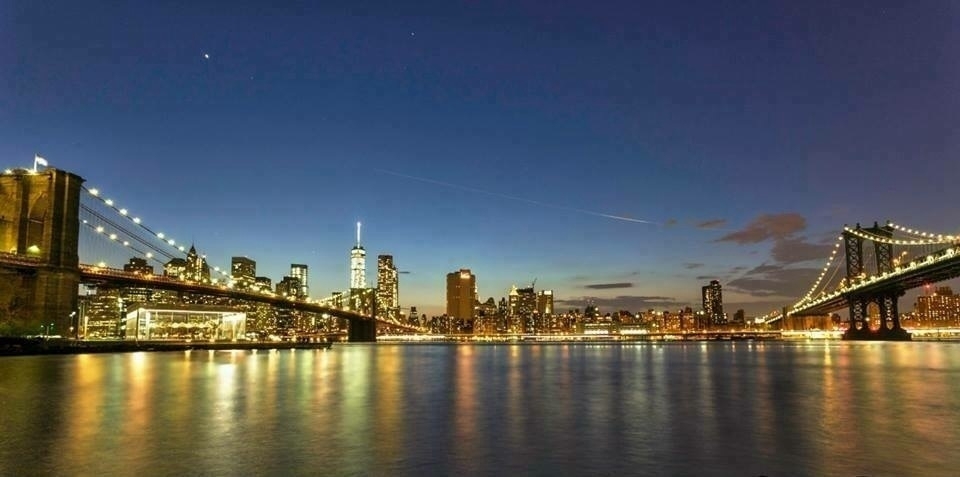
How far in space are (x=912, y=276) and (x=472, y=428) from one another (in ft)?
311

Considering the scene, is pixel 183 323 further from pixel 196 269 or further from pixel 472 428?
pixel 472 428

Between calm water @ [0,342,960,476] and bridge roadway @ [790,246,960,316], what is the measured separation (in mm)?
57613

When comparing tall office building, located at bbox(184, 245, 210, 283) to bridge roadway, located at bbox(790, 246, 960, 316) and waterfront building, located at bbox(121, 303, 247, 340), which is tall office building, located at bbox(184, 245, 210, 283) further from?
bridge roadway, located at bbox(790, 246, 960, 316)

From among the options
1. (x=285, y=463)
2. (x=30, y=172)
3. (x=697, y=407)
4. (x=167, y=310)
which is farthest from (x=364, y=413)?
(x=167, y=310)

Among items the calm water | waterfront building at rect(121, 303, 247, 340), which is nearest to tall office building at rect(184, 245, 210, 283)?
waterfront building at rect(121, 303, 247, 340)

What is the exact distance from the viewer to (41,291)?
220 ft

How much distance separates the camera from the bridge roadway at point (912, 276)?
84375 millimetres

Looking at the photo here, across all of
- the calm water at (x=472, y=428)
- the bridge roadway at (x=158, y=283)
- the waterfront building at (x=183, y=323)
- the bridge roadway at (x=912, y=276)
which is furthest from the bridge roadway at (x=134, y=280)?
the bridge roadway at (x=912, y=276)

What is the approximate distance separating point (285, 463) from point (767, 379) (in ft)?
112

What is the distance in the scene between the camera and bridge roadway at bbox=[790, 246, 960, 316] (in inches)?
3322

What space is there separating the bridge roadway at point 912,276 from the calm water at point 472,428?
57.6 metres

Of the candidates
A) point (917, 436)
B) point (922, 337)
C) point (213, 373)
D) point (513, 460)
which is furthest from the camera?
point (922, 337)

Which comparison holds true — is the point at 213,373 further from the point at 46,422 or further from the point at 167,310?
the point at 167,310

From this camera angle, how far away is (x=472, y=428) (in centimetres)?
2038
